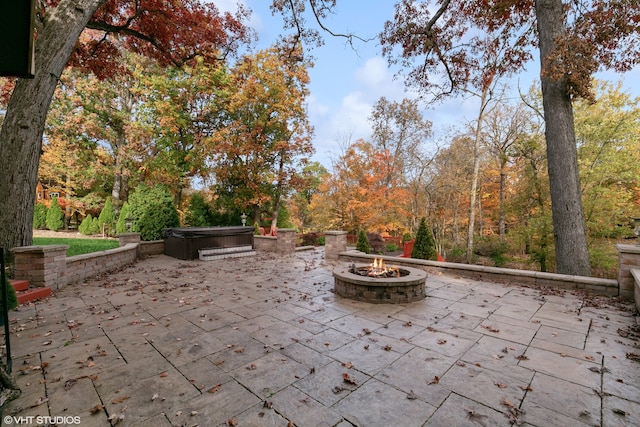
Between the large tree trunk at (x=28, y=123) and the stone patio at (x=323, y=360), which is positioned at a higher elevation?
the large tree trunk at (x=28, y=123)

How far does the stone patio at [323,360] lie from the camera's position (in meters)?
1.92

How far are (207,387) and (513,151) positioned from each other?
16059mm

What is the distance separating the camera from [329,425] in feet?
5.90

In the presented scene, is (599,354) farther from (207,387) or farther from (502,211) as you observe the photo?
(502,211)

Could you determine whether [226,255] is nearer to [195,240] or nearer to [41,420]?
[195,240]

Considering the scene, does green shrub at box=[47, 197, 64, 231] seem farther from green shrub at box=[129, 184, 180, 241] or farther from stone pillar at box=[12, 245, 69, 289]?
stone pillar at box=[12, 245, 69, 289]

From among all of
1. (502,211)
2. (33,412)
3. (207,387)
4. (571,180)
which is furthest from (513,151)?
(33,412)

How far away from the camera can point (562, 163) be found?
589cm

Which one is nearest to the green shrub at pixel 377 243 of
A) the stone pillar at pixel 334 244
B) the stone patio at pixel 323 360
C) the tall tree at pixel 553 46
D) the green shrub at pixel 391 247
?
the green shrub at pixel 391 247

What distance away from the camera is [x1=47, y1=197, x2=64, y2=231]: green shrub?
16391mm

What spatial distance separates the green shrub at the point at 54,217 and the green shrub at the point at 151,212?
37.2 ft

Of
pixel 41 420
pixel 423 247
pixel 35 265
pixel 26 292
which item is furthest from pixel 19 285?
pixel 423 247

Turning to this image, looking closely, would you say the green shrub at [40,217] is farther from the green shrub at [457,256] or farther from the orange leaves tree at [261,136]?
the green shrub at [457,256]

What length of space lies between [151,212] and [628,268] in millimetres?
11857
